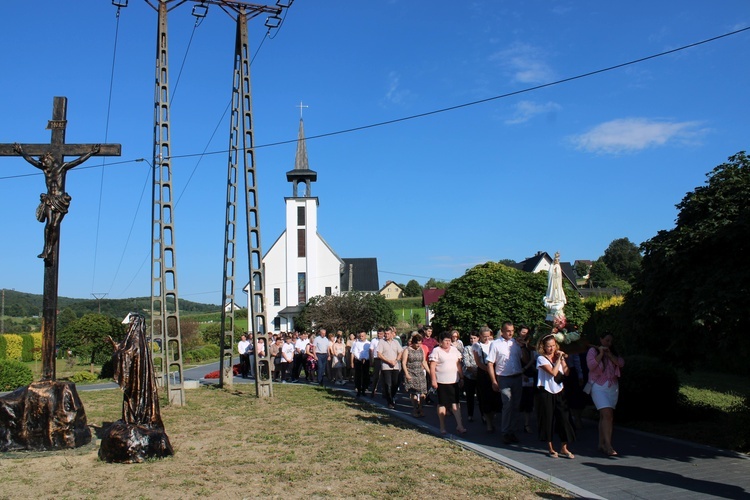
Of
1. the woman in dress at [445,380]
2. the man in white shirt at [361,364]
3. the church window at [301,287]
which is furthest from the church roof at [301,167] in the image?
the woman in dress at [445,380]

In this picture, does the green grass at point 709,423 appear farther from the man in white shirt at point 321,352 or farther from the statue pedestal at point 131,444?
the man in white shirt at point 321,352

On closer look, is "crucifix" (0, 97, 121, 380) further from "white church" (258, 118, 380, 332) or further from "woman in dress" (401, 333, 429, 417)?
"white church" (258, 118, 380, 332)

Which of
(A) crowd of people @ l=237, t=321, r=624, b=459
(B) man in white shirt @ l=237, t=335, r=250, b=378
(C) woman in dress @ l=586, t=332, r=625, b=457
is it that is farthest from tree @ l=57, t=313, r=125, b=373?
(C) woman in dress @ l=586, t=332, r=625, b=457

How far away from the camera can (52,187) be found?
1002 centimetres

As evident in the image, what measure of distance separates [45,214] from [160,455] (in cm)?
415

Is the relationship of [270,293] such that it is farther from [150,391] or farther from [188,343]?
[150,391]

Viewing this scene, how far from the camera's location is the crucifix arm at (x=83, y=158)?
400 inches

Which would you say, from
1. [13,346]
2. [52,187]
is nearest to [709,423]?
[52,187]

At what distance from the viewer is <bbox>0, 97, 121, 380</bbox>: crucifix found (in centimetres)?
954

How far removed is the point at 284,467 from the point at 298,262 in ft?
177

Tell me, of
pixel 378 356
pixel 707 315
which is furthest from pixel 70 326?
pixel 707 315

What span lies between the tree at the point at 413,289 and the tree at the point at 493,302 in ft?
322

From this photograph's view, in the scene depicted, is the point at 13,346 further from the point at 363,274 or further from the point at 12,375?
the point at 363,274

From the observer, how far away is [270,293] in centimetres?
6294
